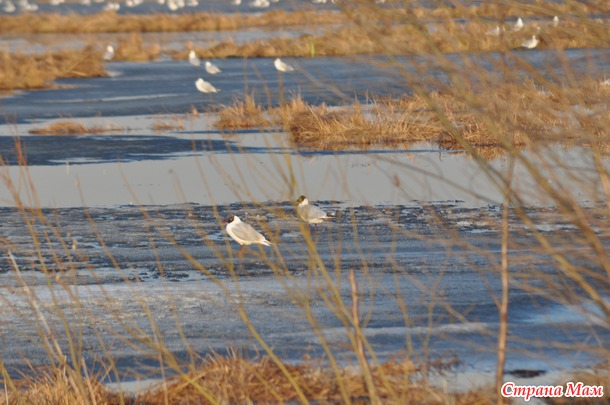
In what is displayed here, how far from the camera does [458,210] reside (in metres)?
11.4

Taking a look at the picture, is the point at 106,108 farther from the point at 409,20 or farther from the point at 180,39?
the point at 180,39

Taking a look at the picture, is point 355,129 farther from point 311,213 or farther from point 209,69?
point 209,69

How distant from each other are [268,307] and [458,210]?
152 inches

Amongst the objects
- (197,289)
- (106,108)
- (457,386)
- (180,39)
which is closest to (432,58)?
(457,386)

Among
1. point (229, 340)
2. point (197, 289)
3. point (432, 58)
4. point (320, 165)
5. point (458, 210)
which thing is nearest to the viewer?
point (432, 58)

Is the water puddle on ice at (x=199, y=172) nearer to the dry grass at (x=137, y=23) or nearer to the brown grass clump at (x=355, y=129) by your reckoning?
the brown grass clump at (x=355, y=129)

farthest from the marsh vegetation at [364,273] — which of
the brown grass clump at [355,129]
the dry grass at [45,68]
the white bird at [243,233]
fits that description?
the dry grass at [45,68]

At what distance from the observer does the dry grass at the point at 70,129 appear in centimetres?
2012

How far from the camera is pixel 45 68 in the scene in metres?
34.8

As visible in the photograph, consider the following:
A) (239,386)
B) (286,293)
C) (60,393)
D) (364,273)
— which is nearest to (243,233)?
(364,273)

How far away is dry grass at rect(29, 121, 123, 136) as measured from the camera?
20.1 meters

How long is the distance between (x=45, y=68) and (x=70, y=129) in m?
15.2

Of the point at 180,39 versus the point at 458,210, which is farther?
the point at 180,39

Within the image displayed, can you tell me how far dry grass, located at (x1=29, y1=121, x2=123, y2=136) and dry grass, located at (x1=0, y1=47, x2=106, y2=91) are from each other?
10.2 m
